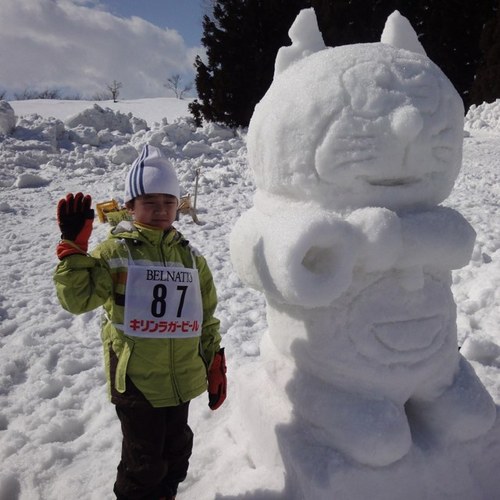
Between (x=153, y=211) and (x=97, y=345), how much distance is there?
70.3 inches

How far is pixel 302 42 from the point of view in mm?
1820

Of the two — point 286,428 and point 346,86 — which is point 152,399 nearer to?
point 286,428

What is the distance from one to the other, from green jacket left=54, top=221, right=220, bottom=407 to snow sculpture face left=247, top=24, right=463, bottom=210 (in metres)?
0.53

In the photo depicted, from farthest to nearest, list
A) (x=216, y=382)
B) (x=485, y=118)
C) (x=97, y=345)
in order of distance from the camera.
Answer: (x=485, y=118) → (x=97, y=345) → (x=216, y=382)

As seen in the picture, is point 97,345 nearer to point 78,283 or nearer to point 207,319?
point 207,319

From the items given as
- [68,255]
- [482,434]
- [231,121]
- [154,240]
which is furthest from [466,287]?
[231,121]

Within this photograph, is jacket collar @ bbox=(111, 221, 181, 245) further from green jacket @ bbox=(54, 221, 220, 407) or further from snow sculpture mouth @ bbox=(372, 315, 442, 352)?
snow sculpture mouth @ bbox=(372, 315, 442, 352)

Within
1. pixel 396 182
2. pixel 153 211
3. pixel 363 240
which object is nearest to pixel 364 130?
pixel 396 182

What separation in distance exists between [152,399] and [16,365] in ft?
5.57

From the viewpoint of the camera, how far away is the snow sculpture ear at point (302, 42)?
5.96 ft

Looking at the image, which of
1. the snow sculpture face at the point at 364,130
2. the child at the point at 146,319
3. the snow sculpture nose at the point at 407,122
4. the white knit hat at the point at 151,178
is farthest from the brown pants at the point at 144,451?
the snow sculpture nose at the point at 407,122

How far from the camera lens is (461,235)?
1.60 metres

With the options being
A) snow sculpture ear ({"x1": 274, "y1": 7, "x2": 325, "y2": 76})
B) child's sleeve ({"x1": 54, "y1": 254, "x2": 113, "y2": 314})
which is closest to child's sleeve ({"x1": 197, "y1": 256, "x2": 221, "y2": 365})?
child's sleeve ({"x1": 54, "y1": 254, "x2": 113, "y2": 314})

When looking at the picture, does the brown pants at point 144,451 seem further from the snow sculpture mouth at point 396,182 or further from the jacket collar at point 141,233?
the snow sculpture mouth at point 396,182
